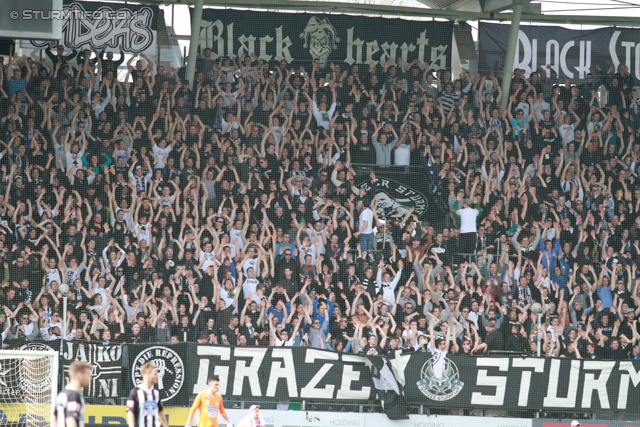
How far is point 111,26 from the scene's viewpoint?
25797 mm

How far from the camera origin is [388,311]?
20547 millimetres

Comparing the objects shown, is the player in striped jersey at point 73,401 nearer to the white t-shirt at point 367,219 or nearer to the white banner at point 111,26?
the white t-shirt at point 367,219

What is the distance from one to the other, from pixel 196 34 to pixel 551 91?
9.51 m

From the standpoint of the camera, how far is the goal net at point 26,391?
1609 cm

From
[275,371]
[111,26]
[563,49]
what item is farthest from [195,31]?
[563,49]

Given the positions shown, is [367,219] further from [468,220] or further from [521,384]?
[521,384]

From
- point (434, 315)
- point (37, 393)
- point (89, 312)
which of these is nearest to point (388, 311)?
point (434, 315)

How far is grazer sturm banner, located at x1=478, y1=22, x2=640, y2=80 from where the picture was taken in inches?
1075

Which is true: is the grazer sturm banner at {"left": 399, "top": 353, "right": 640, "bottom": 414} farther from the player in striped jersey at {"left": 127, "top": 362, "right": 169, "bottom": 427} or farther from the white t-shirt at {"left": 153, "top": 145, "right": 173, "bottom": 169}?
the white t-shirt at {"left": 153, "top": 145, "right": 173, "bottom": 169}

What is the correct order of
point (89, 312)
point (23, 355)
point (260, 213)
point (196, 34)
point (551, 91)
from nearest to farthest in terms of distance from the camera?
point (23, 355) < point (89, 312) < point (260, 213) < point (196, 34) < point (551, 91)

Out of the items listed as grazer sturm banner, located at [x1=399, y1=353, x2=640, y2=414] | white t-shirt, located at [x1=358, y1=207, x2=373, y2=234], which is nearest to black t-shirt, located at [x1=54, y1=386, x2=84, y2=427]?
grazer sturm banner, located at [x1=399, y1=353, x2=640, y2=414]

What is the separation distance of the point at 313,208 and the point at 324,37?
617 cm

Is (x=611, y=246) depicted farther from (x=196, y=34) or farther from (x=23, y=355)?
(x=23, y=355)

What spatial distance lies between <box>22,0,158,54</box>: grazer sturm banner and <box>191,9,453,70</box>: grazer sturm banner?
1451 mm
